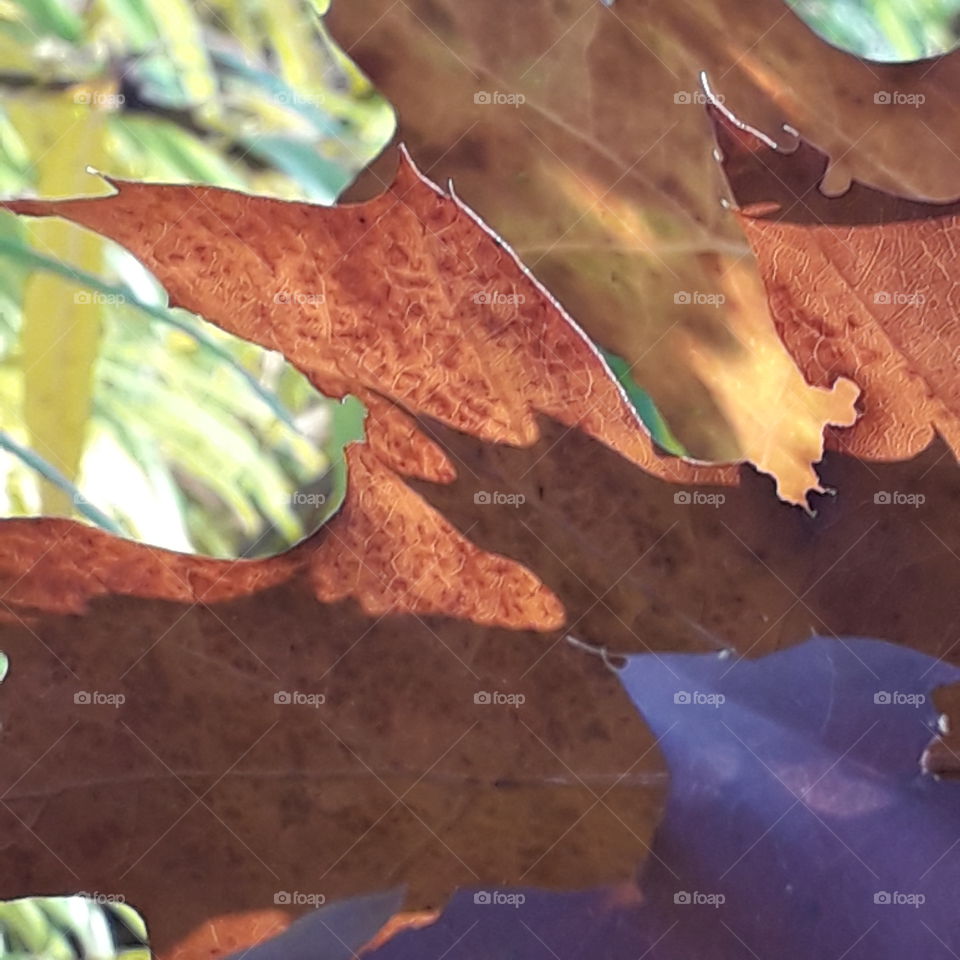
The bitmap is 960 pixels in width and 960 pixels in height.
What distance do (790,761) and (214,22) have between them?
133cm

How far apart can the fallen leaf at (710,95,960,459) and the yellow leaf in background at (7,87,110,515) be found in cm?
90

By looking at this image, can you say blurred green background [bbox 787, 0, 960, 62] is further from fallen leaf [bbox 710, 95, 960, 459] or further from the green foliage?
the green foliage

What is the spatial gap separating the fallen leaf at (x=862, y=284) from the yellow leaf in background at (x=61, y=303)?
2.94 feet

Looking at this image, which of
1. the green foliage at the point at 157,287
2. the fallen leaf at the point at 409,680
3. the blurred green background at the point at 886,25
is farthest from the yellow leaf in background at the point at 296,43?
the blurred green background at the point at 886,25

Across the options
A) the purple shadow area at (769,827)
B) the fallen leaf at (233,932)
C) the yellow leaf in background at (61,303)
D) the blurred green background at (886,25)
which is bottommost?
the fallen leaf at (233,932)

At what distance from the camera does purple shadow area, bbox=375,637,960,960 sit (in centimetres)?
132

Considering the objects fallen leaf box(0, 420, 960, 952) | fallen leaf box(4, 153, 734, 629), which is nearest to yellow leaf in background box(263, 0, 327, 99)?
fallen leaf box(4, 153, 734, 629)

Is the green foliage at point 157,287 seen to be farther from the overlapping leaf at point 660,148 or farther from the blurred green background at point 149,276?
the overlapping leaf at point 660,148

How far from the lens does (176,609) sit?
133cm

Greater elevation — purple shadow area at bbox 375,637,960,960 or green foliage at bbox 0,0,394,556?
green foliage at bbox 0,0,394,556

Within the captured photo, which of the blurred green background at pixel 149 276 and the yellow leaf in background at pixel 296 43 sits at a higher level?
the yellow leaf in background at pixel 296 43

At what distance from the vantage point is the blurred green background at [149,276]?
131cm

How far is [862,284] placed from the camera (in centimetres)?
131

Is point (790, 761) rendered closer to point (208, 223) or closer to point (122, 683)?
point (122, 683)
